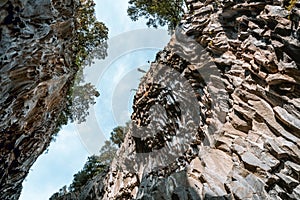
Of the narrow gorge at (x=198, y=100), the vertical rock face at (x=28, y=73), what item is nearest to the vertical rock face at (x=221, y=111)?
the narrow gorge at (x=198, y=100)

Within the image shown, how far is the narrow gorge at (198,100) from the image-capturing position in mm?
5840

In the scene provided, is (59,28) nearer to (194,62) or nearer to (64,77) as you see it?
(64,77)

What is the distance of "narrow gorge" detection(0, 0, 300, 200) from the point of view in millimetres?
5840

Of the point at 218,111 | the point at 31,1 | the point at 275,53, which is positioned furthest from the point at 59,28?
the point at 275,53

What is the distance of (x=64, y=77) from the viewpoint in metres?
9.50

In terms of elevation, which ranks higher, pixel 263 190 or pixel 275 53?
pixel 275 53

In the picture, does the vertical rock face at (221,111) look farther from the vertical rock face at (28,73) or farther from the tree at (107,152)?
the tree at (107,152)

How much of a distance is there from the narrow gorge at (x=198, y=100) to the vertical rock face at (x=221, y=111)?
1.1 inches

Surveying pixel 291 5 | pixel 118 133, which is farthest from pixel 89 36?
pixel 291 5

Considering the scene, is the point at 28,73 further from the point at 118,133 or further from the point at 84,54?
the point at 118,133

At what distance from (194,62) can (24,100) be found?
5.90 meters

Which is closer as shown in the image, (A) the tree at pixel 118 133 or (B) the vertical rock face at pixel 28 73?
(B) the vertical rock face at pixel 28 73

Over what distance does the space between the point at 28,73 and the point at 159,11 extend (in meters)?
10.2

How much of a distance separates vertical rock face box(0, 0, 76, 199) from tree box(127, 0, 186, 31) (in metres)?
6.64
